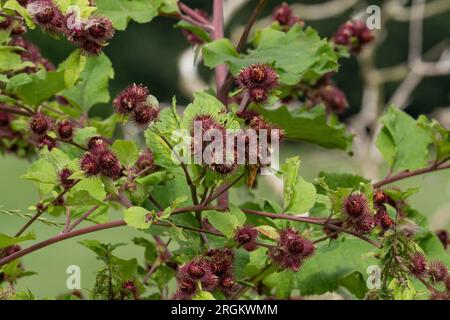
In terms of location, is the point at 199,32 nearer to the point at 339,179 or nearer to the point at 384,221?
the point at 339,179

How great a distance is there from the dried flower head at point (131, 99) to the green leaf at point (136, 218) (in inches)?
4.3

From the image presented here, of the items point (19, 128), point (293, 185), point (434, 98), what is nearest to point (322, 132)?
point (293, 185)

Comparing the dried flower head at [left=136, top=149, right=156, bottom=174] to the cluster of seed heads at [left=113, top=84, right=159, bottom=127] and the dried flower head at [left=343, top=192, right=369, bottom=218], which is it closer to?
the cluster of seed heads at [left=113, top=84, right=159, bottom=127]

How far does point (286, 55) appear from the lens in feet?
4.35

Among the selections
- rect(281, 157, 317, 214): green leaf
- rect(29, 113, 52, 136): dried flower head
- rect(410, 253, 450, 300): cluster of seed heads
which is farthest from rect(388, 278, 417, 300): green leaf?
rect(29, 113, 52, 136): dried flower head

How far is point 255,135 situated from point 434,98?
15.3m

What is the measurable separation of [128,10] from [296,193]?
50cm

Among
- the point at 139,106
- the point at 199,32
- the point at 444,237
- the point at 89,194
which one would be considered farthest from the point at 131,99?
the point at 444,237

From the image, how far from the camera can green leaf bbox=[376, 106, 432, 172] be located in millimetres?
1388

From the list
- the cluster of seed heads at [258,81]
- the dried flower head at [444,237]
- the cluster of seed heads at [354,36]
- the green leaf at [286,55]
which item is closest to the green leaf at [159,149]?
the cluster of seed heads at [258,81]

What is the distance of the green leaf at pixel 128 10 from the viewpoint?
4.51 ft

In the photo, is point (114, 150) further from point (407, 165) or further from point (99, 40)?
point (407, 165)

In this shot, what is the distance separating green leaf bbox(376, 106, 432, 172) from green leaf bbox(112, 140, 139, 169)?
0.51 m

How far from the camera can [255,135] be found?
0.90 meters
